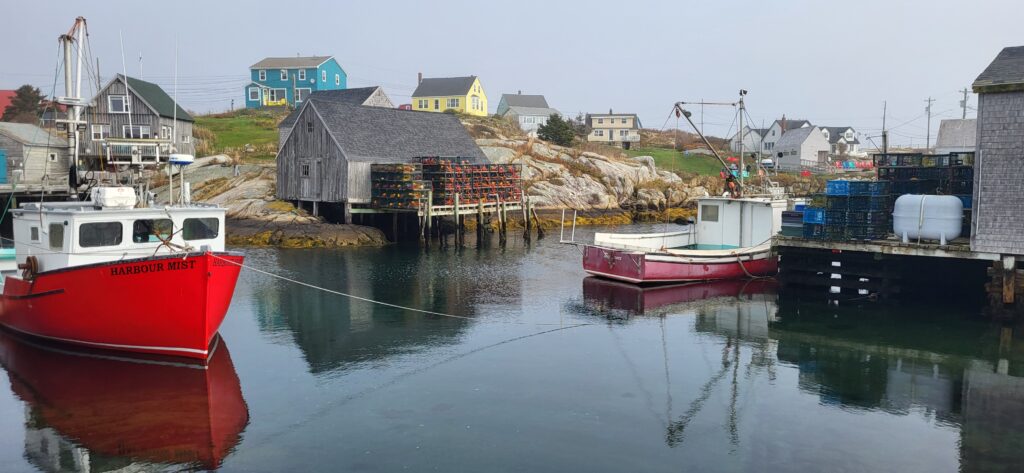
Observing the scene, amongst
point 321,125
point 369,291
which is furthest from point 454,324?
point 321,125

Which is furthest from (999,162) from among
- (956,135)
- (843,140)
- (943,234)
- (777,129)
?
(843,140)

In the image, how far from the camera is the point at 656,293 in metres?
28.3

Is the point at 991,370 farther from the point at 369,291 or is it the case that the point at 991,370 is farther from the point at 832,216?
the point at 369,291

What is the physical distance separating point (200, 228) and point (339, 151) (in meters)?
24.0

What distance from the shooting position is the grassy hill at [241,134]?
61.0 metres

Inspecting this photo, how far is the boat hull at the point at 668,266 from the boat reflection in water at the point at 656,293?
0.31m

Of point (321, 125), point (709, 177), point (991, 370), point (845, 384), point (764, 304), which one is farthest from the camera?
A: point (709, 177)

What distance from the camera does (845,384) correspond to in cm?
→ 1752

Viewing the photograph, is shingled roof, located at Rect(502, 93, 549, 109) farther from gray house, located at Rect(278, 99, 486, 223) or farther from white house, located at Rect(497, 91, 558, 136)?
gray house, located at Rect(278, 99, 486, 223)

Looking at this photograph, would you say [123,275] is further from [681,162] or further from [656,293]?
[681,162]

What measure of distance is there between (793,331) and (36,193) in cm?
4269

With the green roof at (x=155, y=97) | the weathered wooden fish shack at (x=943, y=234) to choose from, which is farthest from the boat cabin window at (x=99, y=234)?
the green roof at (x=155, y=97)

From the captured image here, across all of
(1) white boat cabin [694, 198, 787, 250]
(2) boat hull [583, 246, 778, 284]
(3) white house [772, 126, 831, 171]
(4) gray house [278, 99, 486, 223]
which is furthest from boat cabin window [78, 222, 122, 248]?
(3) white house [772, 126, 831, 171]

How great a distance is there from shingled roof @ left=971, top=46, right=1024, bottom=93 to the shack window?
21499 mm
